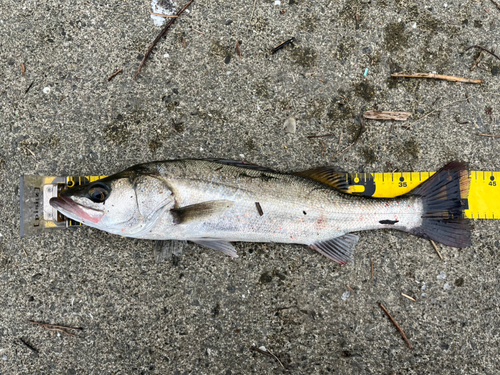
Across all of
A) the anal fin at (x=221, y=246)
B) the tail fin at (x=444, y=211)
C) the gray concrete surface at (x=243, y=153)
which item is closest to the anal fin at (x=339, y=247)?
the gray concrete surface at (x=243, y=153)

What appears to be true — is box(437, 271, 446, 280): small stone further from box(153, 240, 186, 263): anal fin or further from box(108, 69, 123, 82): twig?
box(108, 69, 123, 82): twig

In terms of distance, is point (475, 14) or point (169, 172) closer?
point (169, 172)

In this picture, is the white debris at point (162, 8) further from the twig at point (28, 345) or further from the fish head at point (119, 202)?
the twig at point (28, 345)

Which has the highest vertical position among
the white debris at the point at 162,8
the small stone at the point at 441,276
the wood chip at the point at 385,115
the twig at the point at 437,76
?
the white debris at the point at 162,8

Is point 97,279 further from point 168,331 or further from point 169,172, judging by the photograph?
point 169,172

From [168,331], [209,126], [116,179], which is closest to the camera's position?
[116,179]

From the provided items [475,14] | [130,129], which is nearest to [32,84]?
[130,129]

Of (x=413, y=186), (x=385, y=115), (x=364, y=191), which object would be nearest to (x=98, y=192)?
(x=364, y=191)
